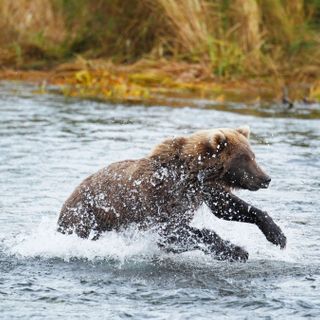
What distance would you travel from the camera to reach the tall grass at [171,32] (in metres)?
19.3

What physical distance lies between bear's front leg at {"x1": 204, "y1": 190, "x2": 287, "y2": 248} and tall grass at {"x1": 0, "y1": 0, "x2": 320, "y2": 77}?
12347 millimetres

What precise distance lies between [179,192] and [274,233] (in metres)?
0.75

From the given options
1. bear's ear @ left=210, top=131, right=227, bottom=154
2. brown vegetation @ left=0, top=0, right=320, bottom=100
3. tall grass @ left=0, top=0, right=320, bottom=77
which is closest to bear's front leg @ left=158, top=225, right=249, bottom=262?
bear's ear @ left=210, top=131, right=227, bottom=154

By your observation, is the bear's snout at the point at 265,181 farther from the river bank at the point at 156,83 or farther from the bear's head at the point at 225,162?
the river bank at the point at 156,83

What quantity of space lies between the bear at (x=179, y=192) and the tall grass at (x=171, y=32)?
1225 cm

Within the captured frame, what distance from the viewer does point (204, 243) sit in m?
6.80

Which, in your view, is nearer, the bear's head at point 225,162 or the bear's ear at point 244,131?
the bear's head at point 225,162

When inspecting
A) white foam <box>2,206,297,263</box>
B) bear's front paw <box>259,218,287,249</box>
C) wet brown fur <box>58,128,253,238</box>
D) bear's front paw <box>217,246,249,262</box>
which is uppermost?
wet brown fur <box>58,128,253,238</box>

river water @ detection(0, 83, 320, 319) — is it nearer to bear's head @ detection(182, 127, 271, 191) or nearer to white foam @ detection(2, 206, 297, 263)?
white foam @ detection(2, 206, 297, 263)

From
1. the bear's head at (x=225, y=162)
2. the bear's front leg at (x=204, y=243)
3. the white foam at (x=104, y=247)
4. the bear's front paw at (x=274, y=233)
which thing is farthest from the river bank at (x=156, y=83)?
the bear's front leg at (x=204, y=243)

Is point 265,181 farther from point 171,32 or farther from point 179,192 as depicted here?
point 171,32

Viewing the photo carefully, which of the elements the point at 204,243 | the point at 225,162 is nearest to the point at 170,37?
the point at 225,162

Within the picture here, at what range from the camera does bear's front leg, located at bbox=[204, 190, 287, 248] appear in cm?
700

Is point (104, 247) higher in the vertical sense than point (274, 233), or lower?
lower
